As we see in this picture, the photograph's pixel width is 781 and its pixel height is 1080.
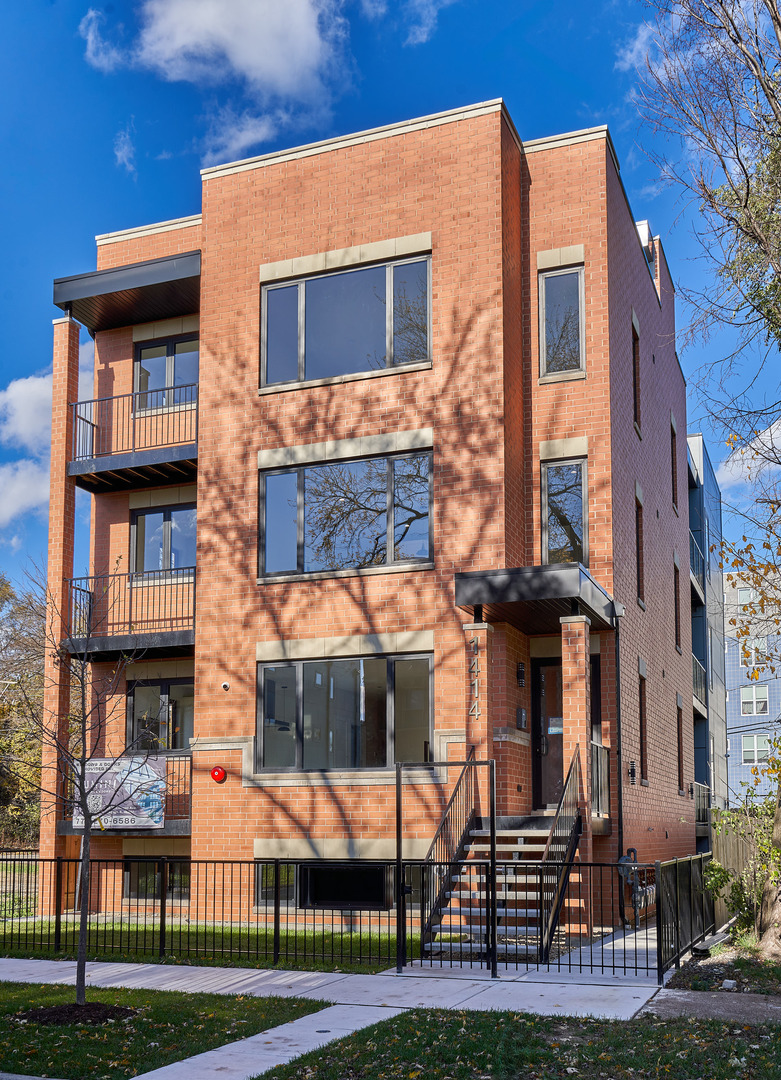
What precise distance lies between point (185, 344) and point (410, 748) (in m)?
9.81

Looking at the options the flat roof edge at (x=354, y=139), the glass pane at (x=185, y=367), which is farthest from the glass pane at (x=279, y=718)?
the flat roof edge at (x=354, y=139)

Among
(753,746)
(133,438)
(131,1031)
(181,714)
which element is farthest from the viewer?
(753,746)

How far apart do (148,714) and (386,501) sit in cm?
680

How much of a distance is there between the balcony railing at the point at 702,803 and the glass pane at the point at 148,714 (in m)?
16.5

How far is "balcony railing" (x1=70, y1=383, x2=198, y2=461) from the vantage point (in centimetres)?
2172

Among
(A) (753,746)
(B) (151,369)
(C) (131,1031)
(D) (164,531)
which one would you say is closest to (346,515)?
(D) (164,531)

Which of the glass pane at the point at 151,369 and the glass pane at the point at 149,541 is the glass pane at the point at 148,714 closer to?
the glass pane at the point at 149,541

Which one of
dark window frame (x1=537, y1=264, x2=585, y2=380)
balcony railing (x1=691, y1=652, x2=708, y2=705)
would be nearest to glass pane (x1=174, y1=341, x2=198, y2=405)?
dark window frame (x1=537, y1=264, x2=585, y2=380)

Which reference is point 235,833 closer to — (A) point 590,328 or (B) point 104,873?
(B) point 104,873

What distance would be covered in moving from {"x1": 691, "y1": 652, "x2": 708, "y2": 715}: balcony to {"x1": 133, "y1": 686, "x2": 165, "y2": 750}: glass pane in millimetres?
16759

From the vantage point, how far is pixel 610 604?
690 inches

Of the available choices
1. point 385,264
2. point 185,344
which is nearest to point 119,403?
point 185,344

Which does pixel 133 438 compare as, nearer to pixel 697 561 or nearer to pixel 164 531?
pixel 164 531

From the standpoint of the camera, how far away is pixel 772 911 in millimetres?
13141
